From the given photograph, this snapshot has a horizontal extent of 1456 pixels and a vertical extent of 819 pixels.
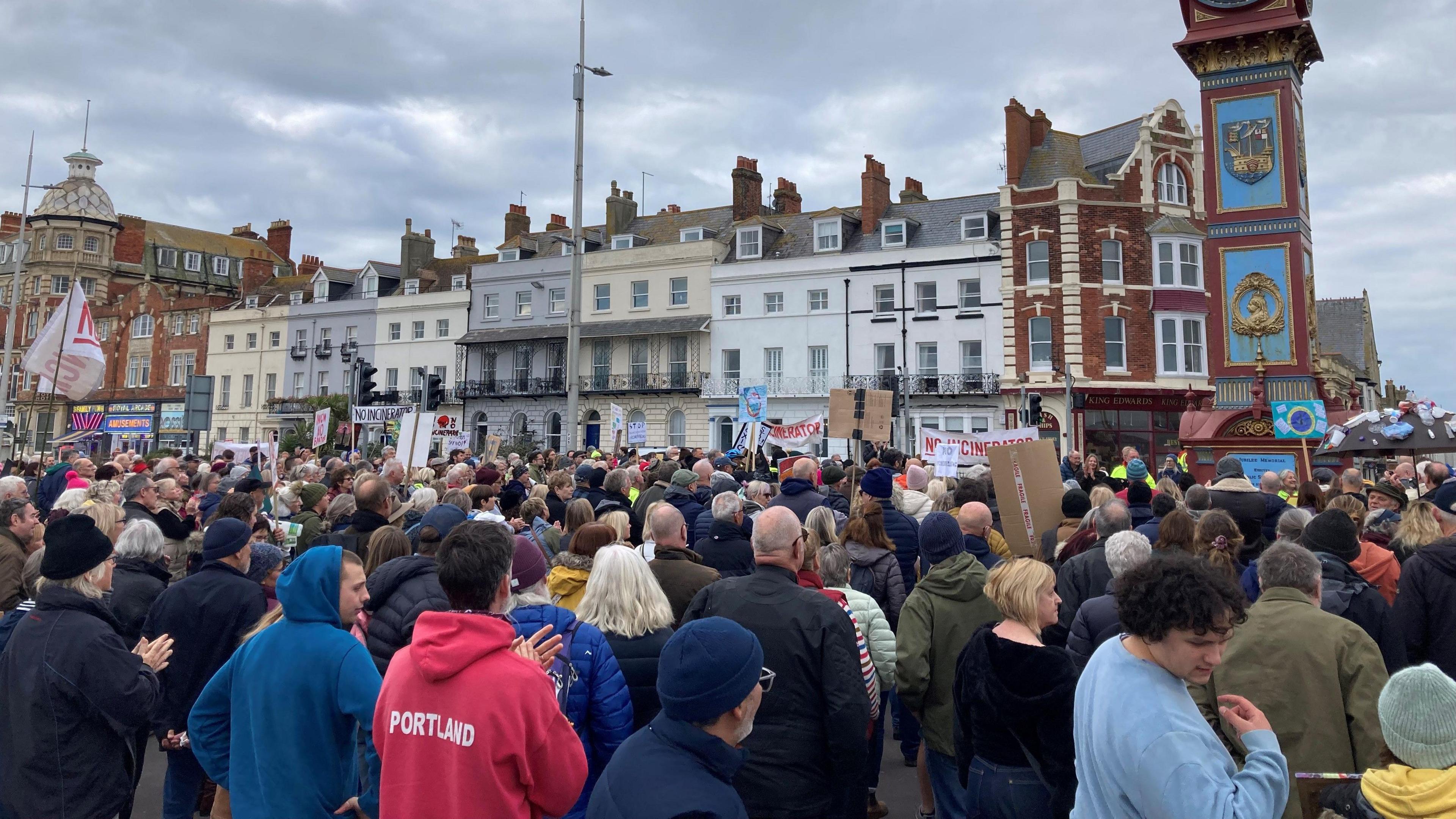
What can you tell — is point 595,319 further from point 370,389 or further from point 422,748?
point 422,748

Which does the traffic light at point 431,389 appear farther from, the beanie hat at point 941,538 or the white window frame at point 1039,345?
the white window frame at point 1039,345

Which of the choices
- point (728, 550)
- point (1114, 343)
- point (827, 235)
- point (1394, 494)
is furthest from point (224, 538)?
point (827, 235)

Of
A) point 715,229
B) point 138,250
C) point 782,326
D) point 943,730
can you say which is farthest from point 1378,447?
point 138,250

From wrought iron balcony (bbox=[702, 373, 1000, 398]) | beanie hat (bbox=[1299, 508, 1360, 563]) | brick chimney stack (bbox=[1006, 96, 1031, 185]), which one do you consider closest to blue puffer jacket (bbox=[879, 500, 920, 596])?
beanie hat (bbox=[1299, 508, 1360, 563])

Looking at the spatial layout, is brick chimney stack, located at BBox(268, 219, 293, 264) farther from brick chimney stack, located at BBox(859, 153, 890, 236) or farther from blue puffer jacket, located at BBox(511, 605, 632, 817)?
blue puffer jacket, located at BBox(511, 605, 632, 817)

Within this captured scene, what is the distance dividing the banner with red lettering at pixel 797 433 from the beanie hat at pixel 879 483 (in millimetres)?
11315

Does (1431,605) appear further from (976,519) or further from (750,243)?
(750,243)

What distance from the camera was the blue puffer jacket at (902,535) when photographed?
779 cm

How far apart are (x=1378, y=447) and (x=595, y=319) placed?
37.0 meters

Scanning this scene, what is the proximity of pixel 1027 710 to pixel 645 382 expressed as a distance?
4057 cm

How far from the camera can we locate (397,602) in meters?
4.73

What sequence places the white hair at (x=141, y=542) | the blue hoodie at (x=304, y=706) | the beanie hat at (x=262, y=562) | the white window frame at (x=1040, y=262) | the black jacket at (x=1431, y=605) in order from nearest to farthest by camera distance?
the blue hoodie at (x=304, y=706) < the black jacket at (x=1431, y=605) < the beanie hat at (x=262, y=562) < the white hair at (x=141, y=542) < the white window frame at (x=1040, y=262)

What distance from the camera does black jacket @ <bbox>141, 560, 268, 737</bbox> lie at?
17.1ft

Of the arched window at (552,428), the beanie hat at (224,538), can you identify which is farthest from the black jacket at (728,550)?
the arched window at (552,428)
